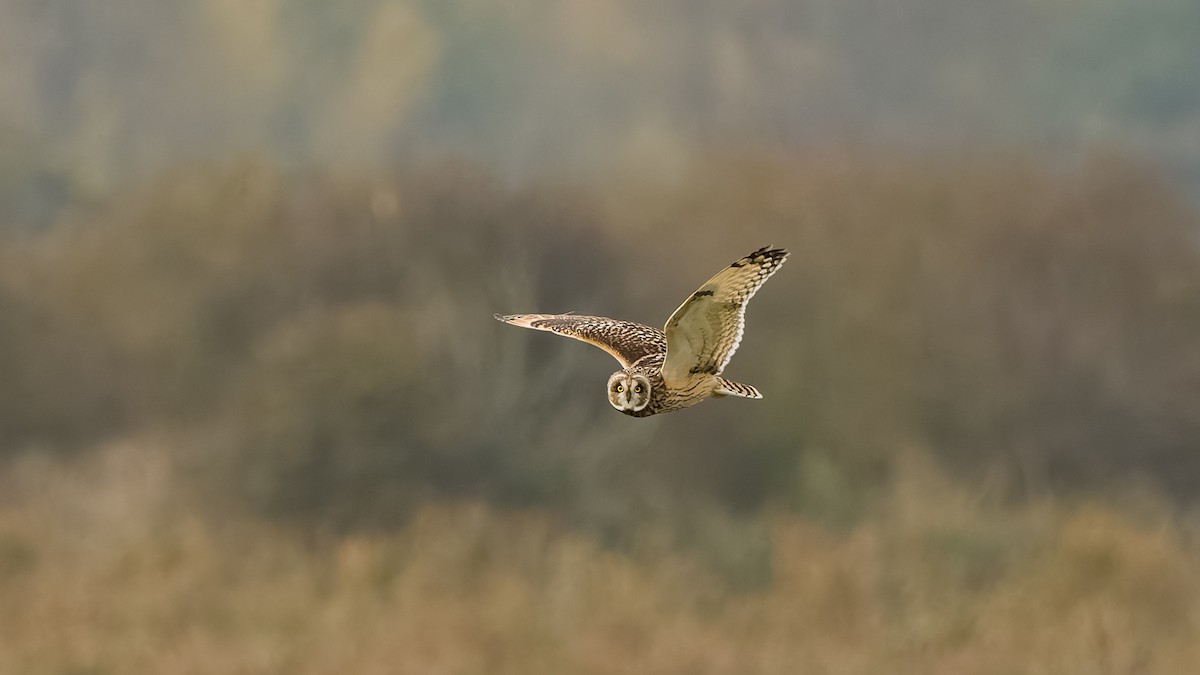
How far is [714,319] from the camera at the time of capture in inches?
1535

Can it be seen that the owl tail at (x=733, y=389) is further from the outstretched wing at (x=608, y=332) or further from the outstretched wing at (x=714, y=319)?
the outstretched wing at (x=608, y=332)

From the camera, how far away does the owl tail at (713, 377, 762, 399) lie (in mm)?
40000

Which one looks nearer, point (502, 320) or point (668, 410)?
point (668, 410)

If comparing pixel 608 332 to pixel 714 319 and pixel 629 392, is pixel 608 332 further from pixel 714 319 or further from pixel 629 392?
pixel 714 319

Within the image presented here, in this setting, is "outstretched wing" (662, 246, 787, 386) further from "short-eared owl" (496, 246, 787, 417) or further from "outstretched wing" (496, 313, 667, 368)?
"outstretched wing" (496, 313, 667, 368)

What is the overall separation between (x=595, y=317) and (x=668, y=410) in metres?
8.54

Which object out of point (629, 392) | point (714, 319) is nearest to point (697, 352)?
point (714, 319)

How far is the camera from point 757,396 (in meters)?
39.0

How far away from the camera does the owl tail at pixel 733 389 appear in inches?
1575

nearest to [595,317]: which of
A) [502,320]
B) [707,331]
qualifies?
[502,320]

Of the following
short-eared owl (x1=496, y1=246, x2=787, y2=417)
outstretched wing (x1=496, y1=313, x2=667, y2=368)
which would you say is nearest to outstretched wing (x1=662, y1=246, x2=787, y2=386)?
short-eared owl (x1=496, y1=246, x2=787, y2=417)

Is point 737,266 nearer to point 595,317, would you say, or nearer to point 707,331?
point 707,331

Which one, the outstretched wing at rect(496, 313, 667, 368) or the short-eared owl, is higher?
the outstretched wing at rect(496, 313, 667, 368)

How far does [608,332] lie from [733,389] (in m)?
8.02
